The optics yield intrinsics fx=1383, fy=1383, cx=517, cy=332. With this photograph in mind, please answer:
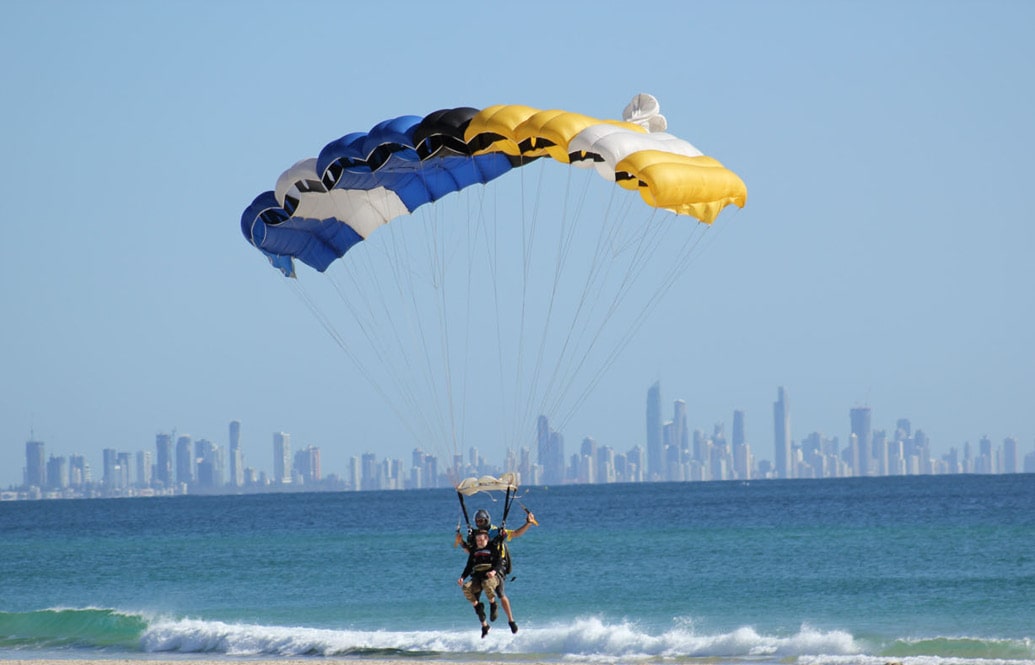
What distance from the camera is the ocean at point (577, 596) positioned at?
20.0 m

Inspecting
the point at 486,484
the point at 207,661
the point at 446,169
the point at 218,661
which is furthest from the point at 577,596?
the point at 486,484

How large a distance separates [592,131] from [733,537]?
30815 millimetres

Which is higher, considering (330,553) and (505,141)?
(505,141)

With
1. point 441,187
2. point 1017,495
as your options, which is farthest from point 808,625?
point 1017,495

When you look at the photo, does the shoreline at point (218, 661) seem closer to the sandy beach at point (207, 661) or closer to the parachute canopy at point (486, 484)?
the sandy beach at point (207, 661)

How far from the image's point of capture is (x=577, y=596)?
1030 inches

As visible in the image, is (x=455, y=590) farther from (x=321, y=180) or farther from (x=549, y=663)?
(x=321, y=180)

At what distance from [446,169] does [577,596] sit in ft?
42.3

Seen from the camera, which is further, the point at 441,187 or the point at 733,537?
the point at 733,537

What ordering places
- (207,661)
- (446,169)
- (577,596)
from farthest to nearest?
1. (577,596)
2. (207,661)
3. (446,169)

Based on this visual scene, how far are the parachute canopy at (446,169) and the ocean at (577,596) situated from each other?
3947mm

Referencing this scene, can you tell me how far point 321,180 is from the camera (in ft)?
46.8

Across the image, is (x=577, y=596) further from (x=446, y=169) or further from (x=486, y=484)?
(x=486, y=484)

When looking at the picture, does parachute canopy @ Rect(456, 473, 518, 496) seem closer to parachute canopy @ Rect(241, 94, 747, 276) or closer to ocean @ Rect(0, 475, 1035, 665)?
parachute canopy @ Rect(241, 94, 747, 276)
